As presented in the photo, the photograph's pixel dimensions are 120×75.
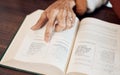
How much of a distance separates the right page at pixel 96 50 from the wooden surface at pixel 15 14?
0.31ft

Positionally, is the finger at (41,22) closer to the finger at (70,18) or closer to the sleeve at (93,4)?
the finger at (70,18)

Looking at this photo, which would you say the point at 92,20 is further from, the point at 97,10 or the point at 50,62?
the point at 50,62

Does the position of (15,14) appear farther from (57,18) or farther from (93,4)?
(93,4)

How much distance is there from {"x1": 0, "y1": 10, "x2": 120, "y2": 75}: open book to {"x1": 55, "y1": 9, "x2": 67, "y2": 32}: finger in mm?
20

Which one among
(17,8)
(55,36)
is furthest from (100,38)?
(17,8)

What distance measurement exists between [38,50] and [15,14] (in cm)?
28

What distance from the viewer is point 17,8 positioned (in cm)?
96

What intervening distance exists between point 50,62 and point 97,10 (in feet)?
1.24

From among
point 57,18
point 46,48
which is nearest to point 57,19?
point 57,18

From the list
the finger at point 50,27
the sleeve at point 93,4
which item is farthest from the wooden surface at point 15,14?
the finger at point 50,27

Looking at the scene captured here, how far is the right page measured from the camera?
26.5 inches

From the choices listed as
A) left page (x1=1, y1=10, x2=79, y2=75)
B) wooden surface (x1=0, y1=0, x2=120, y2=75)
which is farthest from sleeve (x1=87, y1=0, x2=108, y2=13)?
left page (x1=1, y1=10, x2=79, y2=75)

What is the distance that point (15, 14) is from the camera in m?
0.92

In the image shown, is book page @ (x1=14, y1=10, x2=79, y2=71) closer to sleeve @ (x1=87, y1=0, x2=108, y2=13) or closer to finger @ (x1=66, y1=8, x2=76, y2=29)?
finger @ (x1=66, y1=8, x2=76, y2=29)
